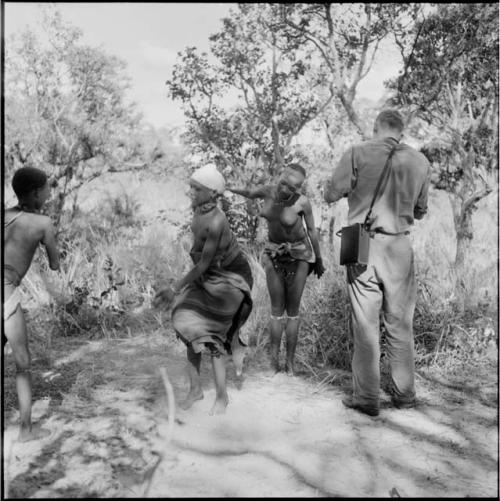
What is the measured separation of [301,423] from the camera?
408cm

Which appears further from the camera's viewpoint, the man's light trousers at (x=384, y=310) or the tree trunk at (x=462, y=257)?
the tree trunk at (x=462, y=257)

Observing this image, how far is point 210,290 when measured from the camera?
427cm

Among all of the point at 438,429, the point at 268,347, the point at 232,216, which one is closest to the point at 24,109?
the point at 232,216

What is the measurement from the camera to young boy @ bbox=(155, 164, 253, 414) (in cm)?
414

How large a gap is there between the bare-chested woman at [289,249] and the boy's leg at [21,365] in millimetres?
2154

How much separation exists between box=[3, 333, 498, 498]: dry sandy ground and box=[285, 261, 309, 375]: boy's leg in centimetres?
19

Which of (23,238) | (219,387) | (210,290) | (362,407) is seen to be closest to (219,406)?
(219,387)

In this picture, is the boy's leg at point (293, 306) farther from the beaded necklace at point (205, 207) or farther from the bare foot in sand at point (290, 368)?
the beaded necklace at point (205, 207)

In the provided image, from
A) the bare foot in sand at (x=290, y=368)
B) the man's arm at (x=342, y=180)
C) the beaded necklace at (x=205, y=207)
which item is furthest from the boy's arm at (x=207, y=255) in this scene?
the bare foot in sand at (x=290, y=368)

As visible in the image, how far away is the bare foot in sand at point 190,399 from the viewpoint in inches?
169

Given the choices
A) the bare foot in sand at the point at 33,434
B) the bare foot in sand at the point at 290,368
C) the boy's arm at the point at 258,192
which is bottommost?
the bare foot in sand at the point at 33,434

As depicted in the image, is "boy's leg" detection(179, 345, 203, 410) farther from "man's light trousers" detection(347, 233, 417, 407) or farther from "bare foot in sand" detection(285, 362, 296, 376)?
"man's light trousers" detection(347, 233, 417, 407)

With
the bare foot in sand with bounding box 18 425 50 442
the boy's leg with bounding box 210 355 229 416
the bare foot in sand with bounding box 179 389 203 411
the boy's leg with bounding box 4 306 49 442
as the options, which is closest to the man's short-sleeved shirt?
the boy's leg with bounding box 210 355 229 416

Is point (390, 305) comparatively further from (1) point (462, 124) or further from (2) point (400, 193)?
(1) point (462, 124)
